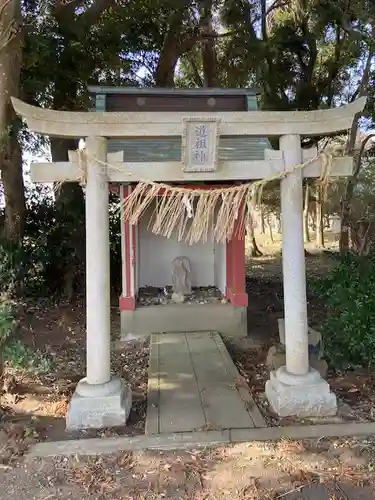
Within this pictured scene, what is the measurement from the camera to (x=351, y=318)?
4605mm

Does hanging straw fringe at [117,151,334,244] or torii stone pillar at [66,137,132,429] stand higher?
hanging straw fringe at [117,151,334,244]

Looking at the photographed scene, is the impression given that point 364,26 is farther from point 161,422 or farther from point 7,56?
point 161,422

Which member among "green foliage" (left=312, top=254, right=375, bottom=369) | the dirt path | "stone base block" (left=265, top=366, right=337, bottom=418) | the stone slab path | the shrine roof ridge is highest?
the shrine roof ridge

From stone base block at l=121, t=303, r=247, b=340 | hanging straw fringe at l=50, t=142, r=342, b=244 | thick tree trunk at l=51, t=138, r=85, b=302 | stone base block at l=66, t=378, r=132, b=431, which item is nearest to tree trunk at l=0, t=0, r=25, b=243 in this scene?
thick tree trunk at l=51, t=138, r=85, b=302

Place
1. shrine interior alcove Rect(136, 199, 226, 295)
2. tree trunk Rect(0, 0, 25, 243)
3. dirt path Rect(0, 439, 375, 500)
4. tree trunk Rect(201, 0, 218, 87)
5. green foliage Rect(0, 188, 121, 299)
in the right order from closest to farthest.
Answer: dirt path Rect(0, 439, 375, 500) < tree trunk Rect(0, 0, 25, 243) < shrine interior alcove Rect(136, 199, 226, 295) < green foliage Rect(0, 188, 121, 299) < tree trunk Rect(201, 0, 218, 87)

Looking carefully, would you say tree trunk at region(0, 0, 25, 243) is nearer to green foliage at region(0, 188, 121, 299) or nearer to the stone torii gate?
green foliage at region(0, 188, 121, 299)

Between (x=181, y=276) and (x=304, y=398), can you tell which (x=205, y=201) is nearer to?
(x=304, y=398)

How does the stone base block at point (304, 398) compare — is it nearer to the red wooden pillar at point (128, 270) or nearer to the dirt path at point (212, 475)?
the dirt path at point (212, 475)

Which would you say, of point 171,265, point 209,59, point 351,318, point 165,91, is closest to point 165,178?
point 351,318

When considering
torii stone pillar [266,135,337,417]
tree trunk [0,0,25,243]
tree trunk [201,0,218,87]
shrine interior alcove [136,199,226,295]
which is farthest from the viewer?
tree trunk [201,0,218,87]

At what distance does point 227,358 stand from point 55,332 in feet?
10.6

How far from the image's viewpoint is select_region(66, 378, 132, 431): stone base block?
3480 mm

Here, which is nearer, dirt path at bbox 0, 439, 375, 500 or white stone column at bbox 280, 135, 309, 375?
dirt path at bbox 0, 439, 375, 500

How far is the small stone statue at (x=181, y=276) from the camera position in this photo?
23.8ft
